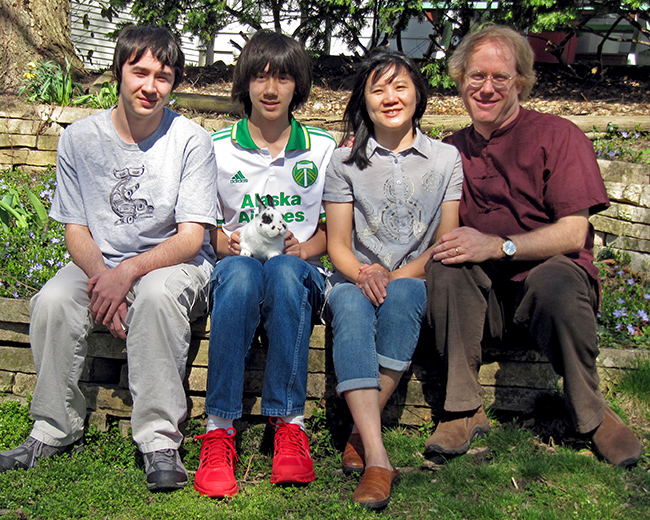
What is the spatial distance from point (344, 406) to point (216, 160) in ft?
4.61

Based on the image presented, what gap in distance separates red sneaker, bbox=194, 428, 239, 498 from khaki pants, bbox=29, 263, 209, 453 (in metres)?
0.16

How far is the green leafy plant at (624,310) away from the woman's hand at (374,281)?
145 cm

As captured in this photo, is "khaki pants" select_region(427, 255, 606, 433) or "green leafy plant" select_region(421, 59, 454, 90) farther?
"green leafy plant" select_region(421, 59, 454, 90)

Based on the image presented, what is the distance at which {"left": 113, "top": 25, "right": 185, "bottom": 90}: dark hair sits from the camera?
265 cm

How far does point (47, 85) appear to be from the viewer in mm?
5664

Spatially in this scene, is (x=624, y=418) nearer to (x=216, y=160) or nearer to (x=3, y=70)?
(x=216, y=160)

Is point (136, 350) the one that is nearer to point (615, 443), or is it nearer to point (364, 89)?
point (364, 89)

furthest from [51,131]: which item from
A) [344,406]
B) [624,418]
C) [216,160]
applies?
[624,418]

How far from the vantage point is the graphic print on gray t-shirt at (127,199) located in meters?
2.74

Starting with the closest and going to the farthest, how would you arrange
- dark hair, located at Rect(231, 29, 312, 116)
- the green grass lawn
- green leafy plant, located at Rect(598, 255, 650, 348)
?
1. the green grass lawn
2. dark hair, located at Rect(231, 29, 312, 116)
3. green leafy plant, located at Rect(598, 255, 650, 348)

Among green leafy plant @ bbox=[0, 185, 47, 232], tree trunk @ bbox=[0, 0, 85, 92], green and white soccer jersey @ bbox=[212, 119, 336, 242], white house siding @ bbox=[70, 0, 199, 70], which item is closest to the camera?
green and white soccer jersey @ bbox=[212, 119, 336, 242]

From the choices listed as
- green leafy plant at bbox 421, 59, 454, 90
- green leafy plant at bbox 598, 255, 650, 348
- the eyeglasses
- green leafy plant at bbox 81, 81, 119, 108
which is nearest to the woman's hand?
the eyeglasses

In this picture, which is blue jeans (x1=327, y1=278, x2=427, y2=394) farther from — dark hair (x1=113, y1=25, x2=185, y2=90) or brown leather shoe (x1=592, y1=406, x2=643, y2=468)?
dark hair (x1=113, y1=25, x2=185, y2=90)

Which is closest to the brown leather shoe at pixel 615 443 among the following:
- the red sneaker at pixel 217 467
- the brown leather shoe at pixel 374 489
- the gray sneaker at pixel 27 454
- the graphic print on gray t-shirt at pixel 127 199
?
the brown leather shoe at pixel 374 489
